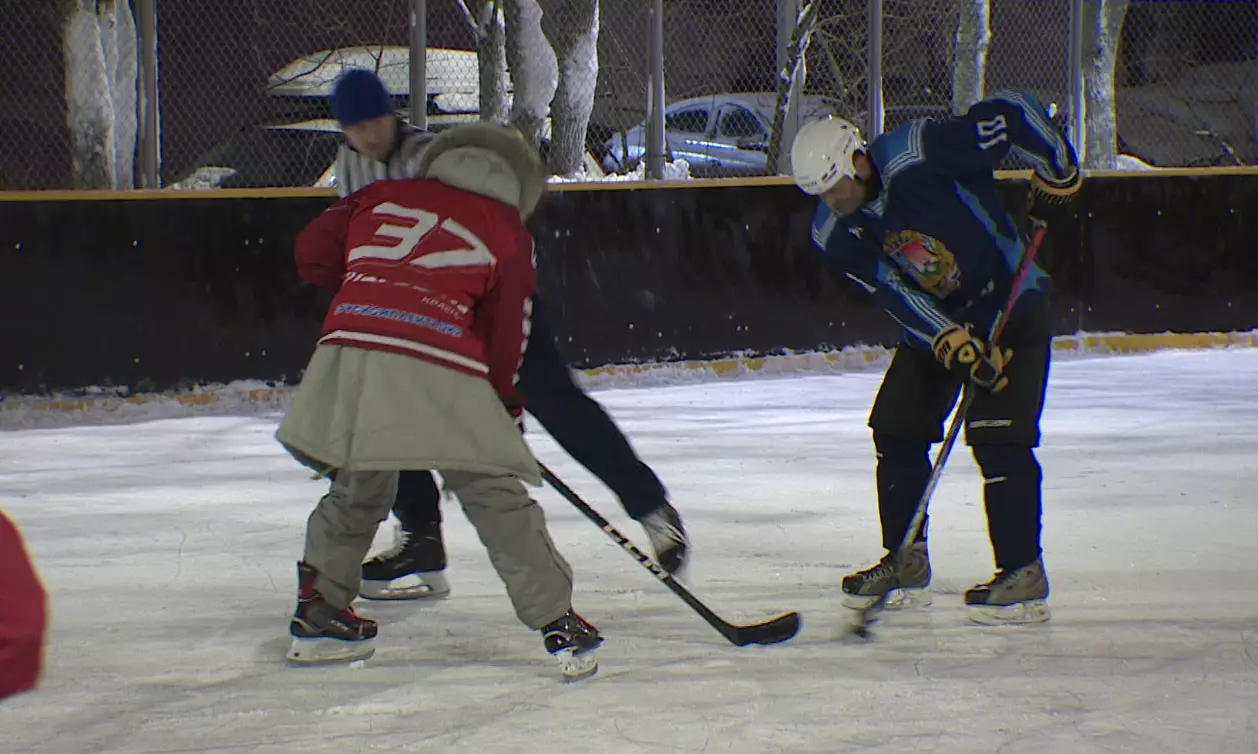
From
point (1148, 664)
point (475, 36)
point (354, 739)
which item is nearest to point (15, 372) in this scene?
point (475, 36)

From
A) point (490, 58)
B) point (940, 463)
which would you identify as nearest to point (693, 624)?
point (940, 463)

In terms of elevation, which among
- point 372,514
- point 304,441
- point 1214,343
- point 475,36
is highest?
point 475,36

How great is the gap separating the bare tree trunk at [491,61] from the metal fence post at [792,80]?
1.56 metres

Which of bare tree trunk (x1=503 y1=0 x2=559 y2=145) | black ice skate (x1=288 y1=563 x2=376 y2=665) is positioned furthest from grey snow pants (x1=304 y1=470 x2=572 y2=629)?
bare tree trunk (x1=503 y1=0 x2=559 y2=145)

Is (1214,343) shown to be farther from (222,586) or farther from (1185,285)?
(222,586)

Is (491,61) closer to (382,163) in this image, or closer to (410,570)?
(382,163)

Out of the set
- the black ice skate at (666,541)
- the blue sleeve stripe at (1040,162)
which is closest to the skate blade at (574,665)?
the black ice skate at (666,541)

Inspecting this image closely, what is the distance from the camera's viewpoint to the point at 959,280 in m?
3.93

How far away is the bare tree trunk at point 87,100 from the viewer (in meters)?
7.70

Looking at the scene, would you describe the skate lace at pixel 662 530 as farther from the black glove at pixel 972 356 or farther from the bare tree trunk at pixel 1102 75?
the bare tree trunk at pixel 1102 75

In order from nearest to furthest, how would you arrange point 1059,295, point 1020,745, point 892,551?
1. point 1020,745
2. point 892,551
3. point 1059,295

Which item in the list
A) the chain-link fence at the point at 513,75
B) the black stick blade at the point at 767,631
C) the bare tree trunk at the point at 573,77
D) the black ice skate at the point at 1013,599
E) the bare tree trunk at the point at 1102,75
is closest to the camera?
the black stick blade at the point at 767,631

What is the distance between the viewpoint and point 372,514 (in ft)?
11.6

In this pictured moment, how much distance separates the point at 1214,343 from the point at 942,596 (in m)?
6.07
